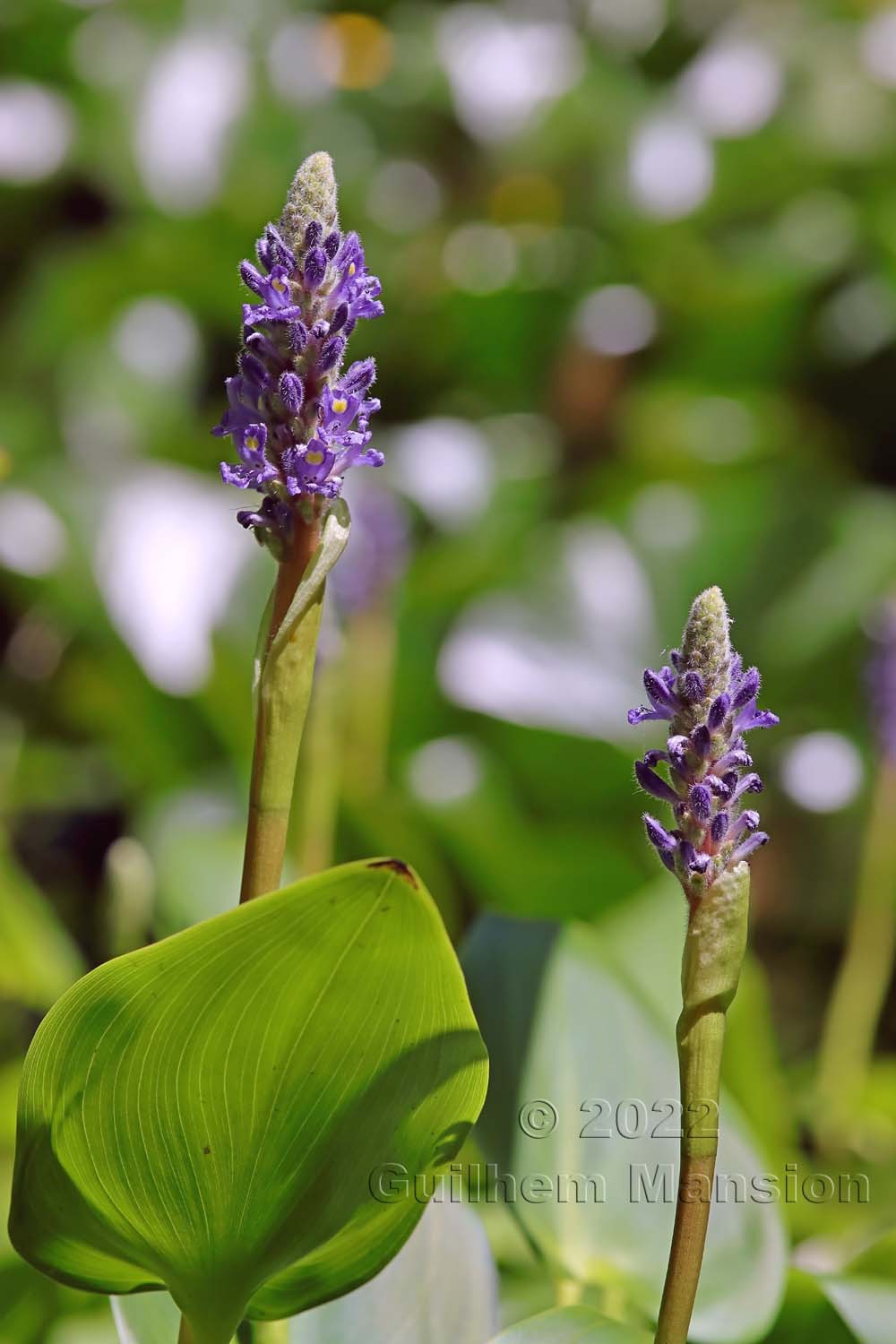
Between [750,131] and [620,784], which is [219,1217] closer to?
[620,784]

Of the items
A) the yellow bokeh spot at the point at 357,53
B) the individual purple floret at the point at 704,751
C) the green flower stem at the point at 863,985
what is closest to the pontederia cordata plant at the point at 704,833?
the individual purple floret at the point at 704,751

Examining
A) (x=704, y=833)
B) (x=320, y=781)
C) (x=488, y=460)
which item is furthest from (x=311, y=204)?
(x=488, y=460)

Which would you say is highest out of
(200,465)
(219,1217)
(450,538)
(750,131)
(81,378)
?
(750,131)

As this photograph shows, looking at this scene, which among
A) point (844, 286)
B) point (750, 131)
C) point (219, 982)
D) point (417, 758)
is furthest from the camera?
point (750, 131)

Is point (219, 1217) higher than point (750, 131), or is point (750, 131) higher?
point (750, 131)

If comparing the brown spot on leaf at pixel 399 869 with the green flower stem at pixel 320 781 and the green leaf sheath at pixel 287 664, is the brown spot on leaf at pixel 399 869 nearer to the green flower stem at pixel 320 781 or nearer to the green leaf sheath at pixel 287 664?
the green leaf sheath at pixel 287 664

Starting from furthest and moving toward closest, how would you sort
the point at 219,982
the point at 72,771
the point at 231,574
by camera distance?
the point at 72,771
the point at 231,574
the point at 219,982

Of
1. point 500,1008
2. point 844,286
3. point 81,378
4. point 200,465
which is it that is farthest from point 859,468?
point 500,1008

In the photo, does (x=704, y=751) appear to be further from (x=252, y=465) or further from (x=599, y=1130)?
(x=599, y=1130)
